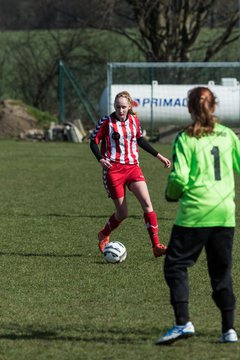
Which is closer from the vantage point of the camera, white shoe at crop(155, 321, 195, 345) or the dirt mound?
white shoe at crop(155, 321, 195, 345)

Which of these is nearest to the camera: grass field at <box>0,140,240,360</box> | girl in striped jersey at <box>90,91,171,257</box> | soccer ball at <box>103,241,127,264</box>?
grass field at <box>0,140,240,360</box>

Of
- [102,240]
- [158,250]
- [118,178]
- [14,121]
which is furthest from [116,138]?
[14,121]

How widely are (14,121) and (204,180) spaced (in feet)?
76.1

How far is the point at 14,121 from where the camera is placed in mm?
28734

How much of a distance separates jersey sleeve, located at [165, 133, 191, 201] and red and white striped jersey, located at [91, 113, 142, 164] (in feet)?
11.7

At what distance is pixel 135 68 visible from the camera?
2905cm

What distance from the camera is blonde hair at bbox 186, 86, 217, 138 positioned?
227 inches

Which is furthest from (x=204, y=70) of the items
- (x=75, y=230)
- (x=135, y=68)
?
(x=75, y=230)

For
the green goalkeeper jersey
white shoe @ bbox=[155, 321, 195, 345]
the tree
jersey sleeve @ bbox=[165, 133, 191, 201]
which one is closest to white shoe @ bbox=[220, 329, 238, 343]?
white shoe @ bbox=[155, 321, 195, 345]

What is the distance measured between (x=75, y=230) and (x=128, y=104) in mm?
2578

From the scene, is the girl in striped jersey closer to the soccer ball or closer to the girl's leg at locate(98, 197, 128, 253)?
the girl's leg at locate(98, 197, 128, 253)

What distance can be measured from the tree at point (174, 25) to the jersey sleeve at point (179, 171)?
85.9ft

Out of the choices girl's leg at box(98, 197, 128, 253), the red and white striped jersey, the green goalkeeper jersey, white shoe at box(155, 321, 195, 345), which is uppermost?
the green goalkeeper jersey

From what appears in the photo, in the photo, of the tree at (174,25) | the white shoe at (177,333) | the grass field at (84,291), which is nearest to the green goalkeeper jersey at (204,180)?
the white shoe at (177,333)
